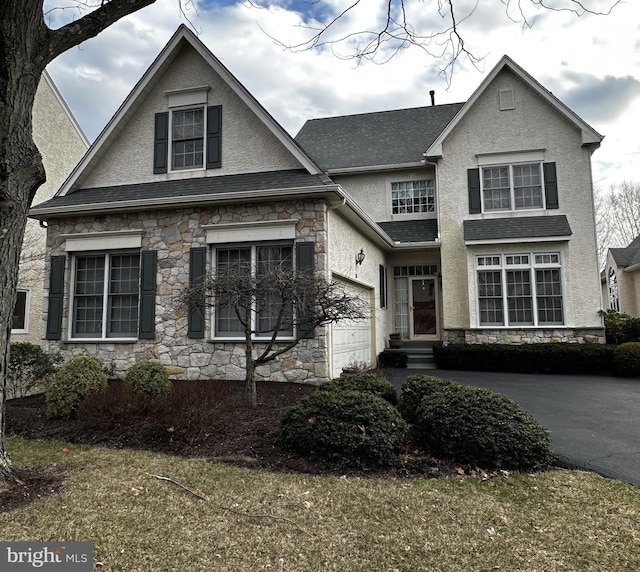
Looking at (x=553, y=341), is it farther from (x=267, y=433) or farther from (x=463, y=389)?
(x=267, y=433)

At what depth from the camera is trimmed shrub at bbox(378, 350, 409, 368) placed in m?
12.3

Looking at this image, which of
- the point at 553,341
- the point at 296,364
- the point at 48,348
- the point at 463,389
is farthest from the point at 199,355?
the point at 553,341

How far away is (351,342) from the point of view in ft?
33.5

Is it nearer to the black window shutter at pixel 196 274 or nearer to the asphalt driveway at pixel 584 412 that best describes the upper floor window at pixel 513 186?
the asphalt driveway at pixel 584 412

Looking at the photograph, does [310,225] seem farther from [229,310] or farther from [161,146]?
[161,146]

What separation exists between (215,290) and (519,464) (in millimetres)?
4483

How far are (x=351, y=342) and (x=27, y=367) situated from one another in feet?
21.0

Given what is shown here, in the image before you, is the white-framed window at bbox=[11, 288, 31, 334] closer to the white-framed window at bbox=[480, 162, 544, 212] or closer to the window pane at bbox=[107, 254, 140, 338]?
the window pane at bbox=[107, 254, 140, 338]

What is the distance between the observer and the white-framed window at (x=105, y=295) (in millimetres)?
9305

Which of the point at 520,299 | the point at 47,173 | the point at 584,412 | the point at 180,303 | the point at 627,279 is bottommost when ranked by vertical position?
the point at 584,412

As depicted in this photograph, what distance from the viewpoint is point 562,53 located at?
4926 millimetres

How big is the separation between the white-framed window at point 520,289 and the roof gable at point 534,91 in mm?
3492

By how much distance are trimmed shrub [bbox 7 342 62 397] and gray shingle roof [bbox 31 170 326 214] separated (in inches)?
121

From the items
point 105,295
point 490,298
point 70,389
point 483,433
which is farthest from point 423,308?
point 70,389
